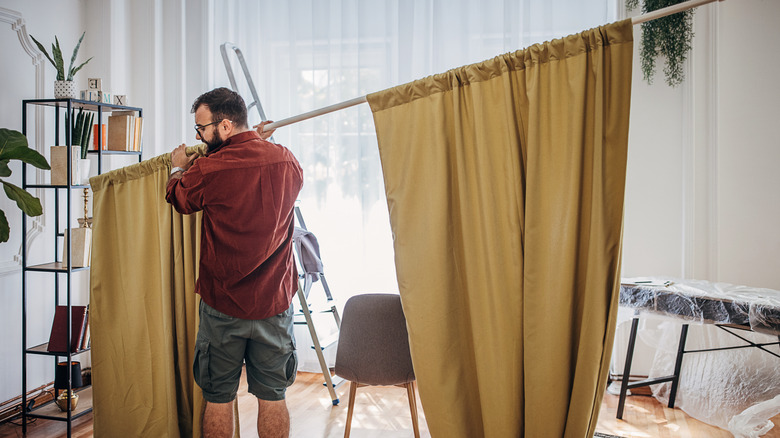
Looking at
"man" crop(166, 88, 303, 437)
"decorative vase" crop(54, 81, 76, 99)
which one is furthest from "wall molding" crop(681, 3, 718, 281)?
"decorative vase" crop(54, 81, 76, 99)

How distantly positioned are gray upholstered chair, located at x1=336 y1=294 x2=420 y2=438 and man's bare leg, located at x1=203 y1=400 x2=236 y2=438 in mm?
528

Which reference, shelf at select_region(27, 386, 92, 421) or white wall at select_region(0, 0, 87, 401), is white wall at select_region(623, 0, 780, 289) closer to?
shelf at select_region(27, 386, 92, 421)

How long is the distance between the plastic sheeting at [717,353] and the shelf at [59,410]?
3.07 metres

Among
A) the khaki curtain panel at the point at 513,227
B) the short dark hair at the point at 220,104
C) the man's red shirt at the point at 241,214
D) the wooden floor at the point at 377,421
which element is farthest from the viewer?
the wooden floor at the point at 377,421

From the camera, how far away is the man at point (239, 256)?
76.0 inches

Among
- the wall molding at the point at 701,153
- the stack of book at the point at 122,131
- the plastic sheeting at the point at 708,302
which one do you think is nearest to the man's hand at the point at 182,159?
the stack of book at the point at 122,131

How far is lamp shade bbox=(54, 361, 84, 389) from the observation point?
2920 mm

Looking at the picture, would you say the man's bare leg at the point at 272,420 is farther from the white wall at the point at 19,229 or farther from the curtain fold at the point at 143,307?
the white wall at the point at 19,229

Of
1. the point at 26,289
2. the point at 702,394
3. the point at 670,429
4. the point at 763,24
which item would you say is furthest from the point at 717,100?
the point at 26,289

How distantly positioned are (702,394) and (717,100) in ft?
5.83

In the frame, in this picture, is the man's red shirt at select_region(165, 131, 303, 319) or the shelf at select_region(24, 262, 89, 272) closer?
the man's red shirt at select_region(165, 131, 303, 319)

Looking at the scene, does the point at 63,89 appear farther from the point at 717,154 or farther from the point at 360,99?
the point at 717,154

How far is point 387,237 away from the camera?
3.63 m

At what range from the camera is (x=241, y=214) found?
1.93 m
